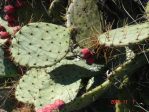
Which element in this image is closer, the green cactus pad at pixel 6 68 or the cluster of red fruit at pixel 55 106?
the cluster of red fruit at pixel 55 106

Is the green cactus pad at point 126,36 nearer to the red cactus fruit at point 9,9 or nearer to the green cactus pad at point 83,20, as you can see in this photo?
the green cactus pad at point 83,20

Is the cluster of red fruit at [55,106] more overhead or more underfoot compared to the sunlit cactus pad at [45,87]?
more underfoot

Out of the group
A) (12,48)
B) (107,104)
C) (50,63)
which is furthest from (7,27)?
(107,104)

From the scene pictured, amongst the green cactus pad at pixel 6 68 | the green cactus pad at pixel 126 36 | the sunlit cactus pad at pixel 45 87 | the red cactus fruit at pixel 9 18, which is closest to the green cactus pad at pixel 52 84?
the sunlit cactus pad at pixel 45 87

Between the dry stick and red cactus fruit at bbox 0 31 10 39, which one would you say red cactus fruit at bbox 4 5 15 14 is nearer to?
red cactus fruit at bbox 0 31 10 39

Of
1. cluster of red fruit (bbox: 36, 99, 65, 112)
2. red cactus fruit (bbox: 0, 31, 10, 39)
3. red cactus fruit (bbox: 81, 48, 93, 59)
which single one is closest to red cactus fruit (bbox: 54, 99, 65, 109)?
cluster of red fruit (bbox: 36, 99, 65, 112)

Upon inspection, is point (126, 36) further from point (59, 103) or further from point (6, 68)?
point (6, 68)

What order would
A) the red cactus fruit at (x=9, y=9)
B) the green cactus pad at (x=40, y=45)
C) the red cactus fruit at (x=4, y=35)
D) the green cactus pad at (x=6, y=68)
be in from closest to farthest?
the green cactus pad at (x=40, y=45) → the green cactus pad at (x=6, y=68) → the red cactus fruit at (x=4, y=35) → the red cactus fruit at (x=9, y=9)
